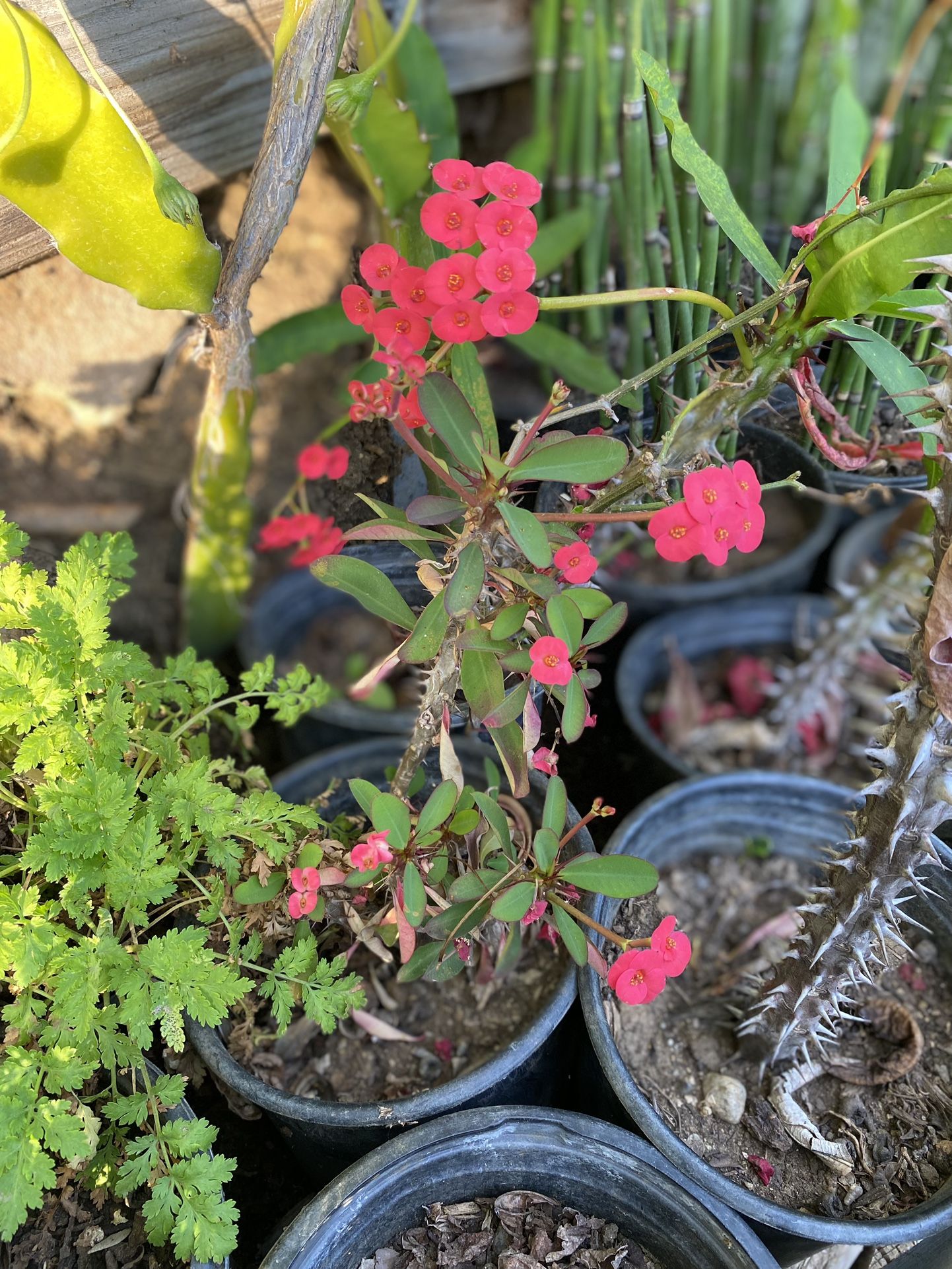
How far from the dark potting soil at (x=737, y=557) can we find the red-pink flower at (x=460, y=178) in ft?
4.21

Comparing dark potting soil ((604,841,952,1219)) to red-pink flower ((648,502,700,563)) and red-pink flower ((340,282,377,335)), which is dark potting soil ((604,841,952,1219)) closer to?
red-pink flower ((648,502,700,563))

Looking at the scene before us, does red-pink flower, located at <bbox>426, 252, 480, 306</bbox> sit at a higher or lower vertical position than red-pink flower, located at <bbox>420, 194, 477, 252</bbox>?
lower

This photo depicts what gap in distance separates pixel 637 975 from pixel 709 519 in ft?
1.53

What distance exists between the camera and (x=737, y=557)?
2.26 metres

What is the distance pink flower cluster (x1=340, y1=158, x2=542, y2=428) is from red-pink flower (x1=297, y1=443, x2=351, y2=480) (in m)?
0.25

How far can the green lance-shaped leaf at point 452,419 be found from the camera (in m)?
0.87

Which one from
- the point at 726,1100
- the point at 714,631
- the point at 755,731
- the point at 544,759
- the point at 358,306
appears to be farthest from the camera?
the point at 714,631

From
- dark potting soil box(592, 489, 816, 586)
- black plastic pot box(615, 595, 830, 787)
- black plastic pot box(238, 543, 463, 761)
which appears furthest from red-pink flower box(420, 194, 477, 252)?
dark potting soil box(592, 489, 816, 586)

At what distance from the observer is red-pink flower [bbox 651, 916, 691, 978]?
97 cm

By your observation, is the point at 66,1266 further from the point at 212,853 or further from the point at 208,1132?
the point at 212,853

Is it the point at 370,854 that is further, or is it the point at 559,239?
the point at 559,239

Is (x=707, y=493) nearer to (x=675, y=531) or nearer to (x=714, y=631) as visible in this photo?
(x=675, y=531)

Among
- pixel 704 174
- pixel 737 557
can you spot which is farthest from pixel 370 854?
pixel 737 557

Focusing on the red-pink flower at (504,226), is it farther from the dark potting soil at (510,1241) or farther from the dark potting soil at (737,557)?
the dark potting soil at (737,557)
